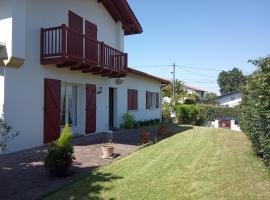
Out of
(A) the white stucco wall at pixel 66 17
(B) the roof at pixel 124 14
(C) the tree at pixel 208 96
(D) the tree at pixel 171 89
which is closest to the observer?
(A) the white stucco wall at pixel 66 17

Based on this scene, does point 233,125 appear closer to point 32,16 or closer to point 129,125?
point 129,125

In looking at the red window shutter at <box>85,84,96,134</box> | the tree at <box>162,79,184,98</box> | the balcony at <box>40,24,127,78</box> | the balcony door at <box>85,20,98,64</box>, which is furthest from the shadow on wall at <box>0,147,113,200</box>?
the tree at <box>162,79,184,98</box>

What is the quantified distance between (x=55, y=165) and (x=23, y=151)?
3.60m

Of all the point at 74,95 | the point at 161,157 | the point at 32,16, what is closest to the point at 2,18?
the point at 32,16

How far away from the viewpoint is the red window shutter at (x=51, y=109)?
468 inches

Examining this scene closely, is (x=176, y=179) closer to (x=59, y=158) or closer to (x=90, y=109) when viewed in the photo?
(x=59, y=158)

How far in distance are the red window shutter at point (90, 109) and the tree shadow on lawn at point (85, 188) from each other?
7464mm

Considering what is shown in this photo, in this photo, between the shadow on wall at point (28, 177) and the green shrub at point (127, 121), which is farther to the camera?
the green shrub at point (127, 121)

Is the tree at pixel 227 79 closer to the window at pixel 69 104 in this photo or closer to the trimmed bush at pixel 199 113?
the trimmed bush at pixel 199 113

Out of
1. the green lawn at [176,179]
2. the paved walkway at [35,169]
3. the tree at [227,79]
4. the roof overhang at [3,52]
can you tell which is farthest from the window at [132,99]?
the tree at [227,79]

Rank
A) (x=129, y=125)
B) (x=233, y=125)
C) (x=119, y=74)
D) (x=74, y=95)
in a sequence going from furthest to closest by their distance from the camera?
(x=233, y=125), (x=129, y=125), (x=119, y=74), (x=74, y=95)

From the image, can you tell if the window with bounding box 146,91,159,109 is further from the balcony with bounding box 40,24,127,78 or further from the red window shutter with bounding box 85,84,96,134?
the balcony with bounding box 40,24,127,78

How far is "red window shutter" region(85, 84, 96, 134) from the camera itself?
1487 cm

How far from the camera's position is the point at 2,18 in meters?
10.2
